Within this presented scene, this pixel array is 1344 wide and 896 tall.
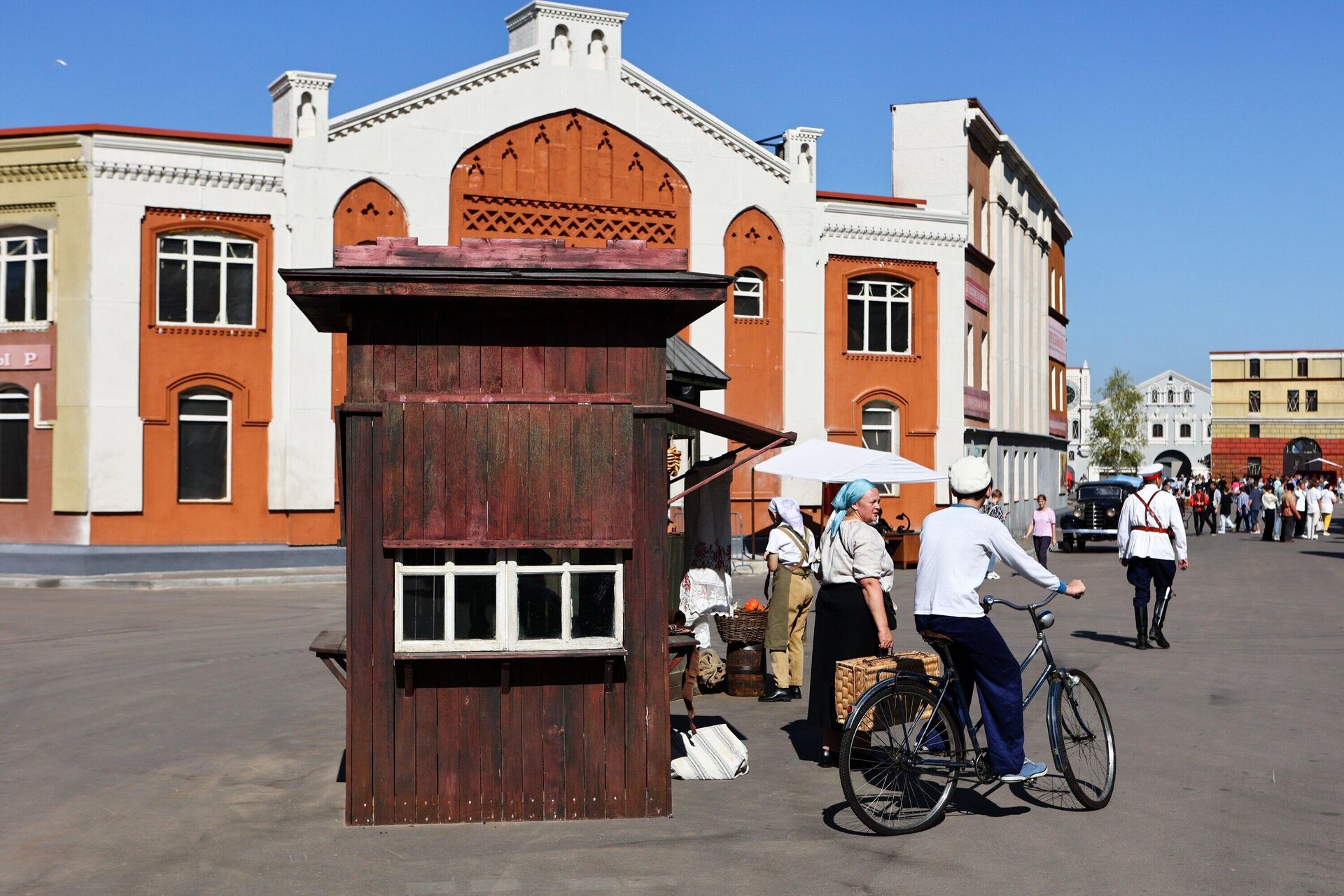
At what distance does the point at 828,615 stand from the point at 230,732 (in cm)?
452

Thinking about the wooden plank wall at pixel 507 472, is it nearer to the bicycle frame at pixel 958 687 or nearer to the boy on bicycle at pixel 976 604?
the bicycle frame at pixel 958 687

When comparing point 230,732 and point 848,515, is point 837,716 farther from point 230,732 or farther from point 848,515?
point 230,732

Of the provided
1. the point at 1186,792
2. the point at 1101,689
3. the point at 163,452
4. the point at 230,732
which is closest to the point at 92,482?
the point at 163,452

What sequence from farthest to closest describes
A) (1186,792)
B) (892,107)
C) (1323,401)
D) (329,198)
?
(1323,401)
(892,107)
(329,198)
(1186,792)

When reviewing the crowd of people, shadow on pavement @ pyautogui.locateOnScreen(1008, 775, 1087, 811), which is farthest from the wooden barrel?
the crowd of people

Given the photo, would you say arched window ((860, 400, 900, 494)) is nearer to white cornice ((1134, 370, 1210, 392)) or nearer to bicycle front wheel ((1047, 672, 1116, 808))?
bicycle front wheel ((1047, 672, 1116, 808))

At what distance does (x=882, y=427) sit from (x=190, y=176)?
17.1m

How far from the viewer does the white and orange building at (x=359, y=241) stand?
27484 millimetres

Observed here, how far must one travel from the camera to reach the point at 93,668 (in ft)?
46.2

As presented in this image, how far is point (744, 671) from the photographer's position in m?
12.3

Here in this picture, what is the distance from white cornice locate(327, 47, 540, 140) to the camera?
29359mm

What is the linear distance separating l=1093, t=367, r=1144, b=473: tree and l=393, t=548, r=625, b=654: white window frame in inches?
2897

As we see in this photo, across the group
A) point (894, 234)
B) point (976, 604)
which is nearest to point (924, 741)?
point (976, 604)

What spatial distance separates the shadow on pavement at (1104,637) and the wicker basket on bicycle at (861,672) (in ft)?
26.8
